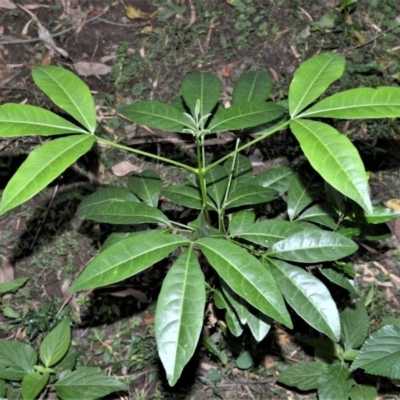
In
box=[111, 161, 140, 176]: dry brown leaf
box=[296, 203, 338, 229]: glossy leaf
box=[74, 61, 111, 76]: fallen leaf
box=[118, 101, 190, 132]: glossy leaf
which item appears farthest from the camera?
box=[74, 61, 111, 76]: fallen leaf

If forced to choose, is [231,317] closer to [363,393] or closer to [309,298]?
[309,298]

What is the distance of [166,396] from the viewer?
7.73ft

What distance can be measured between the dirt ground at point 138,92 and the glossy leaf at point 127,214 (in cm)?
80

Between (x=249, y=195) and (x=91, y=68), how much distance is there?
64.5 inches

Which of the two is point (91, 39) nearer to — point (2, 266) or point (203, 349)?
point (2, 266)

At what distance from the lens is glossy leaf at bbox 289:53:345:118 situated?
158 centimetres

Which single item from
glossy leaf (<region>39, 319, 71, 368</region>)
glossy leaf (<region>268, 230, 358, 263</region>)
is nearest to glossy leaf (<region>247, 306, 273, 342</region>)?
glossy leaf (<region>268, 230, 358, 263</region>)

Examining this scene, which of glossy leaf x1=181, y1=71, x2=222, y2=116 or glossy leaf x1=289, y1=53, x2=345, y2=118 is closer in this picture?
glossy leaf x1=289, y1=53, x2=345, y2=118

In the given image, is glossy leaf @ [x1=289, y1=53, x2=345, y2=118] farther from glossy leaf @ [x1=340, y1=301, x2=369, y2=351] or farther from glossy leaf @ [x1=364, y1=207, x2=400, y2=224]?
glossy leaf @ [x1=340, y1=301, x2=369, y2=351]

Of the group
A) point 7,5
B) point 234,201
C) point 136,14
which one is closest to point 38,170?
point 234,201

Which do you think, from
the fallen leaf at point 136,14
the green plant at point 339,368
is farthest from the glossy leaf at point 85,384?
the fallen leaf at point 136,14

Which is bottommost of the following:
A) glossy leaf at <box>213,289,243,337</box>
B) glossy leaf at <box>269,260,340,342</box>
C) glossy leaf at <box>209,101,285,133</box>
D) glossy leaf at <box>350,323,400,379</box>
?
glossy leaf at <box>350,323,400,379</box>

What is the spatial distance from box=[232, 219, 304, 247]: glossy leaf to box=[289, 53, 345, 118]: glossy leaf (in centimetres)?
37

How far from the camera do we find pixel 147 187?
202 cm
